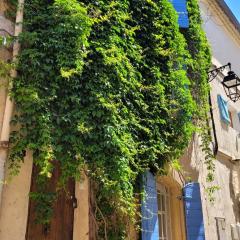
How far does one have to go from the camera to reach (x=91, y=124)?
4867 millimetres

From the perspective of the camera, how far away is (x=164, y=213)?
7.10 meters

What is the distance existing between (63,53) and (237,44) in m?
9.41

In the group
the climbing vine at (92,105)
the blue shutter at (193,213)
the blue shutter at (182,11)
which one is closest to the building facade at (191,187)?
the blue shutter at (193,213)

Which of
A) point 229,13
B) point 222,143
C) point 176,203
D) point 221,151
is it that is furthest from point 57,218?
point 229,13

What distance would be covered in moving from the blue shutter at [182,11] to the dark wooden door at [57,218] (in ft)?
16.3

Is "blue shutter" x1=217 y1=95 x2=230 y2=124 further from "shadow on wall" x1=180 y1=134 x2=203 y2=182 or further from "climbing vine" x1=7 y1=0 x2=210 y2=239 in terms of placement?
"climbing vine" x1=7 y1=0 x2=210 y2=239

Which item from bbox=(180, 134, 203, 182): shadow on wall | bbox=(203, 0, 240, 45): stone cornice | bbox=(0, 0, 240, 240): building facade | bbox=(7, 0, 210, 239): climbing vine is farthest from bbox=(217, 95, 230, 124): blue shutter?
bbox=(7, 0, 210, 239): climbing vine

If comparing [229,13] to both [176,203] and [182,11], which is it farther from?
[176,203]

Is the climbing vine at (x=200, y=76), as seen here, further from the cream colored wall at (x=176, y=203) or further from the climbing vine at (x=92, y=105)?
the climbing vine at (x=92, y=105)

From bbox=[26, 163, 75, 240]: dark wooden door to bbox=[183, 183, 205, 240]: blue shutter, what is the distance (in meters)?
2.62

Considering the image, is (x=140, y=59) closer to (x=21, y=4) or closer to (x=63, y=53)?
(x=63, y=53)

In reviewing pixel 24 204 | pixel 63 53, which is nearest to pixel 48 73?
pixel 63 53

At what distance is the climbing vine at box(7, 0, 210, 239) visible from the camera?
4566 mm

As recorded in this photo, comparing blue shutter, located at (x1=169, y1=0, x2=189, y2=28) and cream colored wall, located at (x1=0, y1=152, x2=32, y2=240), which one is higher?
blue shutter, located at (x1=169, y1=0, x2=189, y2=28)
